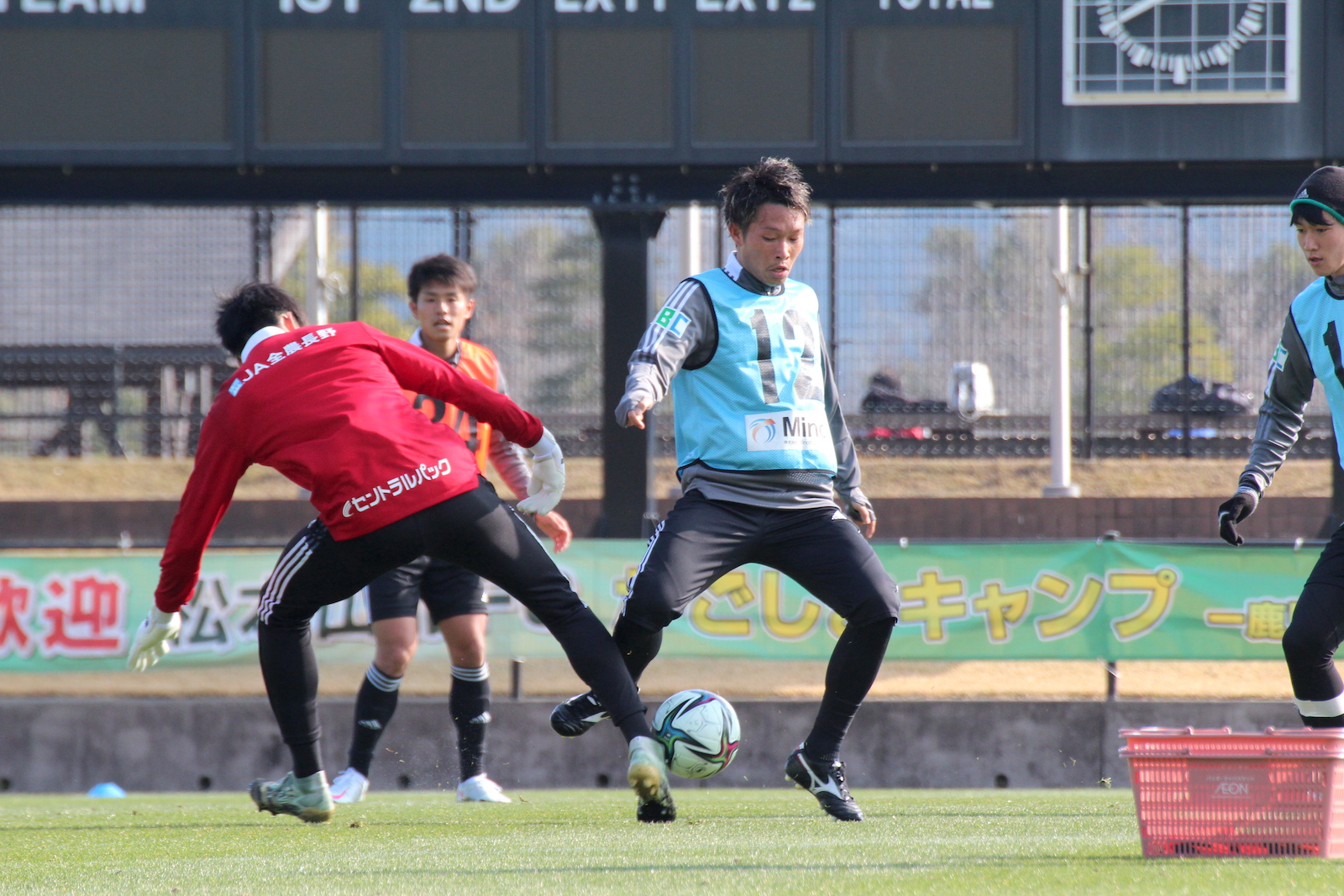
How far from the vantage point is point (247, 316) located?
16.3 feet

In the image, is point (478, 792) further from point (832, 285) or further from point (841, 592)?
point (832, 285)

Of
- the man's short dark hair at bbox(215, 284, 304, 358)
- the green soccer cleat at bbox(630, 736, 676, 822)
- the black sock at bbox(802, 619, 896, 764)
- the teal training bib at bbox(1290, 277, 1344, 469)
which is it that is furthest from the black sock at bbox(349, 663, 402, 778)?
the teal training bib at bbox(1290, 277, 1344, 469)

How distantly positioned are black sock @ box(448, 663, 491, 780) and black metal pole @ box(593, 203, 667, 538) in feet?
10.8

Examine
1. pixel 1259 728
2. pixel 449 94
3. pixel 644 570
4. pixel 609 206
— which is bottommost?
pixel 1259 728

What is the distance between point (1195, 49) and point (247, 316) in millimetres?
6586

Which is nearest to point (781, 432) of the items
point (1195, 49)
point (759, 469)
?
point (759, 469)

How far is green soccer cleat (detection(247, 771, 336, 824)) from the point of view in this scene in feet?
16.7

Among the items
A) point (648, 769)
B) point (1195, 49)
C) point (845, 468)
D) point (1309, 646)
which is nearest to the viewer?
point (648, 769)

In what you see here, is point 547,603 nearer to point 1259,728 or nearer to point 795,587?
point 795,587

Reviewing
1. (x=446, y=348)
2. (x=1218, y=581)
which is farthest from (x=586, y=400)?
(x=446, y=348)

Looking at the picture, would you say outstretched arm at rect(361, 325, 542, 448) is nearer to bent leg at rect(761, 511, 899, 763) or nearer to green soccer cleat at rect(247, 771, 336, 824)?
bent leg at rect(761, 511, 899, 763)

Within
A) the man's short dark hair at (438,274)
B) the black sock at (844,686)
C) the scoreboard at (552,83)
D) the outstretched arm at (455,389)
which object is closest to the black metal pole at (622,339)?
the scoreboard at (552,83)

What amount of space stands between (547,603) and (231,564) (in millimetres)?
5216

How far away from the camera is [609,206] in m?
9.82
